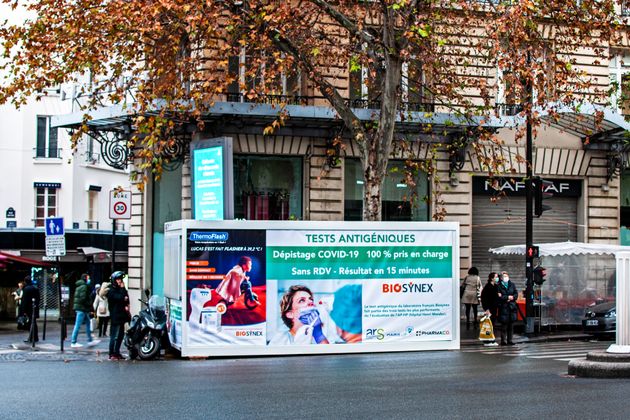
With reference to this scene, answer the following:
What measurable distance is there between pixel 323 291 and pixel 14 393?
28.3 feet

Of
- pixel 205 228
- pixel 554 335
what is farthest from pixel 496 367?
pixel 554 335

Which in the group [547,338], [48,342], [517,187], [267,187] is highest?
[517,187]

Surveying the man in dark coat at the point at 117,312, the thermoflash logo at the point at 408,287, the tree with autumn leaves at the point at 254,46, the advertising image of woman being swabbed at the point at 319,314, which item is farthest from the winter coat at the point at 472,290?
the man in dark coat at the point at 117,312

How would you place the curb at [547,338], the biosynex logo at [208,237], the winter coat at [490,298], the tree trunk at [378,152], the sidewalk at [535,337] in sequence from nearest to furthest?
1. the biosynex logo at [208,237]
2. the tree trunk at [378,152]
3. the sidewalk at [535,337]
4. the winter coat at [490,298]
5. the curb at [547,338]

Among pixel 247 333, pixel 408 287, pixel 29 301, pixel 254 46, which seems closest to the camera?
pixel 247 333

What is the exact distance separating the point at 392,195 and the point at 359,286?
28.6ft

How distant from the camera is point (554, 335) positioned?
2634 centimetres

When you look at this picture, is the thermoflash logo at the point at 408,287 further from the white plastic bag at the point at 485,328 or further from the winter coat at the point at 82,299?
the winter coat at the point at 82,299

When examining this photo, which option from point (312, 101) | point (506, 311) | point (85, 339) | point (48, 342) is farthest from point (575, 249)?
point (48, 342)

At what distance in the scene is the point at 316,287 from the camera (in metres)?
20.7

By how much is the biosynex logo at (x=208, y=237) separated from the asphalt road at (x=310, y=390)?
2603mm

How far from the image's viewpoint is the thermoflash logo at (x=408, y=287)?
21297 millimetres

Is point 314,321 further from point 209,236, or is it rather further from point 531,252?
point 531,252

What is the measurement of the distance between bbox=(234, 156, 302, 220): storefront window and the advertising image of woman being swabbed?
23.2ft
